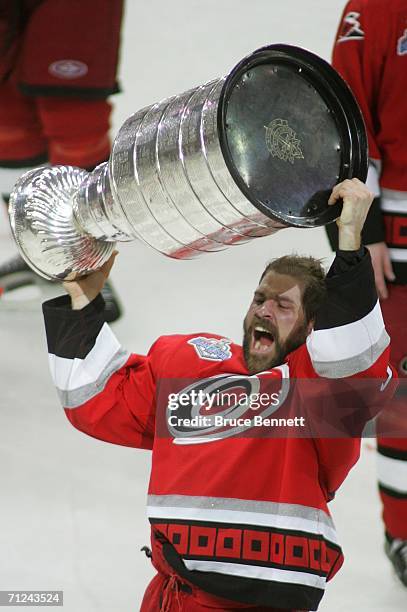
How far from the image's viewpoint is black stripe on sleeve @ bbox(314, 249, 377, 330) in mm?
1519

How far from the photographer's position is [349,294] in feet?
4.99

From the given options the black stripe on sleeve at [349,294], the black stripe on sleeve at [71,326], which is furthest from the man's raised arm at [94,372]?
the black stripe on sleeve at [349,294]

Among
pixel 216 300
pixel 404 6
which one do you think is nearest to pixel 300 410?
pixel 404 6

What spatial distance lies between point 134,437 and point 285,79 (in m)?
0.52

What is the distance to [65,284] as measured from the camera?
5.50ft

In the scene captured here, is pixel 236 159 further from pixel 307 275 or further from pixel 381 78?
pixel 381 78

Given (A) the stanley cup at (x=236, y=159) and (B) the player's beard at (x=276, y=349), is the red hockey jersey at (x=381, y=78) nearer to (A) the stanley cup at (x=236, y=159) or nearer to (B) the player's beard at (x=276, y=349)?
(B) the player's beard at (x=276, y=349)

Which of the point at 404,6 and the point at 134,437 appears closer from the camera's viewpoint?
Result: the point at 134,437

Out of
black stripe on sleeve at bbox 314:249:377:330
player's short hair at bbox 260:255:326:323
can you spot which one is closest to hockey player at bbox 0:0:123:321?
player's short hair at bbox 260:255:326:323

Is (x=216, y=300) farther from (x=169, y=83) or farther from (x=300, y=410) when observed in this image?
(x=300, y=410)

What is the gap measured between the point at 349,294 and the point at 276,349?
0.66 ft

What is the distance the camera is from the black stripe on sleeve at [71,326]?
1678mm

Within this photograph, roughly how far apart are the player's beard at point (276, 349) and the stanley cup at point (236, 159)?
0.20 m

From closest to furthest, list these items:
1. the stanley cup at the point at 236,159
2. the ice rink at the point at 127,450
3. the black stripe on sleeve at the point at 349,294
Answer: the stanley cup at the point at 236,159 < the black stripe on sleeve at the point at 349,294 < the ice rink at the point at 127,450
